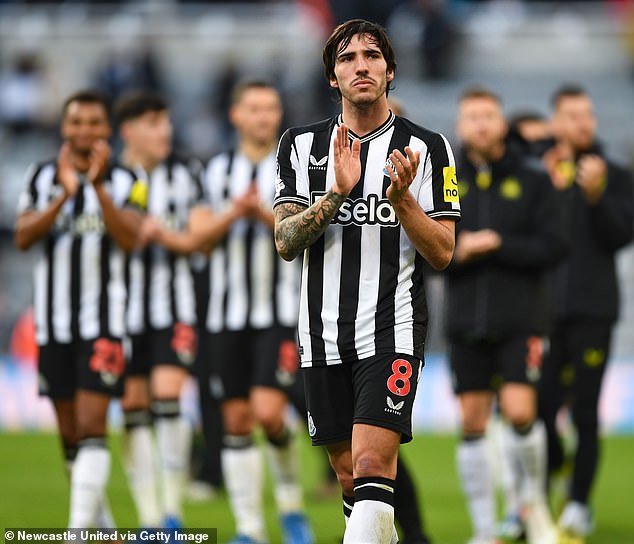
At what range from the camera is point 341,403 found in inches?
226

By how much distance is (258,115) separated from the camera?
873 centimetres

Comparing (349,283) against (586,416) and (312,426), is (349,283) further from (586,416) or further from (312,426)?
(586,416)

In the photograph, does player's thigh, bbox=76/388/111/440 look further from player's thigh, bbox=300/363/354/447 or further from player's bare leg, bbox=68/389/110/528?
player's thigh, bbox=300/363/354/447

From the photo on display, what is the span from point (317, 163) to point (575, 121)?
387cm

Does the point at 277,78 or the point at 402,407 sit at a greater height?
the point at 277,78

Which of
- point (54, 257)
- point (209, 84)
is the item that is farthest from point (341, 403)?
point (209, 84)

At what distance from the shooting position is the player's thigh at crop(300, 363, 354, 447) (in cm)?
571

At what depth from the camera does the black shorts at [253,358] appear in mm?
8344

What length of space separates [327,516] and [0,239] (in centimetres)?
1259

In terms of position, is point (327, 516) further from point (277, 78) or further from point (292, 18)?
point (292, 18)

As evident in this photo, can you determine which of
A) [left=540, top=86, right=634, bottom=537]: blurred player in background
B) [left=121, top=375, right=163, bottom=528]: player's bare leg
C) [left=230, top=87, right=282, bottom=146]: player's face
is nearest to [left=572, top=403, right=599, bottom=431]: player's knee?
[left=540, top=86, right=634, bottom=537]: blurred player in background

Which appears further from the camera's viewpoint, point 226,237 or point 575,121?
point 575,121

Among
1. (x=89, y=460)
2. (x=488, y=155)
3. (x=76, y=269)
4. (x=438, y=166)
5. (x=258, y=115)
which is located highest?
(x=258, y=115)

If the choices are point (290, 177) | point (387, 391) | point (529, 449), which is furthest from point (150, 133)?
point (387, 391)
